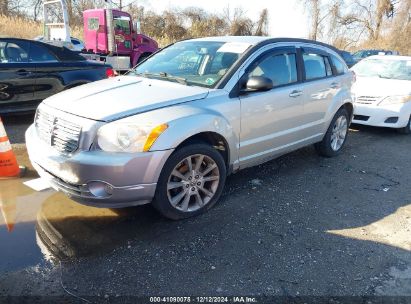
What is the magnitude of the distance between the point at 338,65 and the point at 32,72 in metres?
5.14

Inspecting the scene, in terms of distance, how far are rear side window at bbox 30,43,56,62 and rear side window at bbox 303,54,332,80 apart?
4592mm

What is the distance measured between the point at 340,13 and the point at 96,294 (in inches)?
1779

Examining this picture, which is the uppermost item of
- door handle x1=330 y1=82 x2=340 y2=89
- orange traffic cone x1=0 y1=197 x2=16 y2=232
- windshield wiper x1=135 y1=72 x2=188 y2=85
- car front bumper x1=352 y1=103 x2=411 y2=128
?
windshield wiper x1=135 y1=72 x2=188 y2=85

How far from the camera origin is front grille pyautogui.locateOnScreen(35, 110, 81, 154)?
3338 mm

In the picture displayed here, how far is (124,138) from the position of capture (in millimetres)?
3240

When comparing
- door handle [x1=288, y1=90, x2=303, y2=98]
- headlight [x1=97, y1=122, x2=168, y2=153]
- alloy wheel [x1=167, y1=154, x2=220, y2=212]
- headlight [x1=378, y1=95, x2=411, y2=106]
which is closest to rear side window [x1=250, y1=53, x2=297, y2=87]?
door handle [x1=288, y1=90, x2=303, y2=98]

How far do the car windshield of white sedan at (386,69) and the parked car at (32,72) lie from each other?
613cm

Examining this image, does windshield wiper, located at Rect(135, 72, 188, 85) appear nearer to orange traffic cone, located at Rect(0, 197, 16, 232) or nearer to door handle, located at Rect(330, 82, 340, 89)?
orange traffic cone, located at Rect(0, 197, 16, 232)

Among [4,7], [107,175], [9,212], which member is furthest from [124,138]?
[4,7]

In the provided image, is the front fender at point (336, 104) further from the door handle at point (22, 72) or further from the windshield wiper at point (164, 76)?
the door handle at point (22, 72)

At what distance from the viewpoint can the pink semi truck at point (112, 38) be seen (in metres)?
14.0

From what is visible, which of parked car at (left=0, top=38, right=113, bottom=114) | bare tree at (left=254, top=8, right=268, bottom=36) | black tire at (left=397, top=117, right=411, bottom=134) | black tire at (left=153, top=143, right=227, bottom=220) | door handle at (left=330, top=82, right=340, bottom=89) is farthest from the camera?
bare tree at (left=254, top=8, right=268, bottom=36)

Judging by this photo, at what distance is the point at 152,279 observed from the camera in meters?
2.90

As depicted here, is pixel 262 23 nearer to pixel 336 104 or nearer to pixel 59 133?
pixel 336 104
